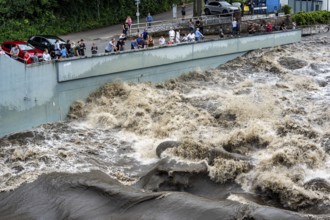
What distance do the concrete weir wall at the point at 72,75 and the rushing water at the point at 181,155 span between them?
1.86 feet

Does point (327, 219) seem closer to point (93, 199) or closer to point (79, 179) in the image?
point (93, 199)

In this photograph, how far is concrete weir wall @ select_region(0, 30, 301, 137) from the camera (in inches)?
807

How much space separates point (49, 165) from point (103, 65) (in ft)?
26.8

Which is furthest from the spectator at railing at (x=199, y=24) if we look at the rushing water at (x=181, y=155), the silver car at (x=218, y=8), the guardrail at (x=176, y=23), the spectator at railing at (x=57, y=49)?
the spectator at railing at (x=57, y=49)

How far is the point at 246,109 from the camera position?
22.1 metres

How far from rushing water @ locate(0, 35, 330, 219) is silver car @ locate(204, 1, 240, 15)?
12808mm

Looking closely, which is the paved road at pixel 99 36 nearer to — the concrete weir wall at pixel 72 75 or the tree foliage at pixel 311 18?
the concrete weir wall at pixel 72 75

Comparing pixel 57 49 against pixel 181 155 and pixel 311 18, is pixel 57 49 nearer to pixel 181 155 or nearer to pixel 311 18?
pixel 181 155

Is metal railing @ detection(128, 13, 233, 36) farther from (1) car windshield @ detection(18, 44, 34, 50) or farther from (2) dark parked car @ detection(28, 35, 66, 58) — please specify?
(1) car windshield @ detection(18, 44, 34, 50)

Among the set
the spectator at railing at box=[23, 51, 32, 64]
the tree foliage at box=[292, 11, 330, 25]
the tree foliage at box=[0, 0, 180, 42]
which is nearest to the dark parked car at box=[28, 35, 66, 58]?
the spectator at railing at box=[23, 51, 32, 64]

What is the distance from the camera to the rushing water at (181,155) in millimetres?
13367

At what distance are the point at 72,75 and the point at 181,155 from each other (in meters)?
7.81

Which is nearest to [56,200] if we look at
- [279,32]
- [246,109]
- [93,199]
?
[93,199]

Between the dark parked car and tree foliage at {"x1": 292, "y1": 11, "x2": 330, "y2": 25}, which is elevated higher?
tree foliage at {"x1": 292, "y1": 11, "x2": 330, "y2": 25}
